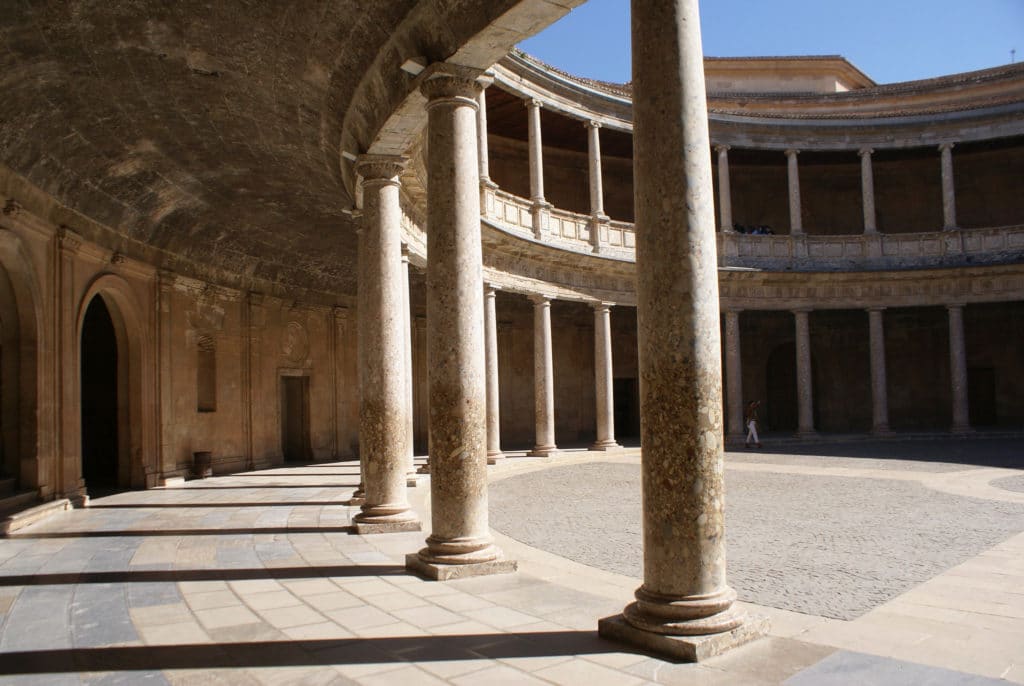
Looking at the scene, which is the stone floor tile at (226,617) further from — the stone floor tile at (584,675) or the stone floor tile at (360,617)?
the stone floor tile at (584,675)

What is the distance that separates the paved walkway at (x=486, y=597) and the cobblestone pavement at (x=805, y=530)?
0.05 meters

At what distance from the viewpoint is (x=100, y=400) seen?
54.9 feet

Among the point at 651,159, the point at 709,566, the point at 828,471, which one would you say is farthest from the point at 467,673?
the point at 828,471

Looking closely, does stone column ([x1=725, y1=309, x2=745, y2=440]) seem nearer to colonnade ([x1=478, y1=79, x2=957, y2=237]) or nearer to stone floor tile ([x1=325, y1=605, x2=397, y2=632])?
colonnade ([x1=478, y1=79, x2=957, y2=237])

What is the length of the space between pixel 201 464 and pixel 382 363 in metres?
9.61

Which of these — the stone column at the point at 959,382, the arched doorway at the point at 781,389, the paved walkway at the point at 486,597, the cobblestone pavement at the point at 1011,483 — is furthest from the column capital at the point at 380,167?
the arched doorway at the point at 781,389

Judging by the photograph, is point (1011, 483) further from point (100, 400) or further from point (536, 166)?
point (100, 400)

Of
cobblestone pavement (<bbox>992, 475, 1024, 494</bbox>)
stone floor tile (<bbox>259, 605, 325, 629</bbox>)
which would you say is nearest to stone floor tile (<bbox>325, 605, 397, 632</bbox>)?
stone floor tile (<bbox>259, 605, 325, 629</bbox>)

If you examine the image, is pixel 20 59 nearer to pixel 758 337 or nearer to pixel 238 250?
pixel 238 250

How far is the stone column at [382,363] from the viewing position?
9.76 m

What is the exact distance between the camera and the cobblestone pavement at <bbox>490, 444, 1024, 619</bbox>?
7.36 meters

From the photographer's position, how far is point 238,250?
60.0 feet

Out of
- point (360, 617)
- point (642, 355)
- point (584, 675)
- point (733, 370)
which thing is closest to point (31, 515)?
point (360, 617)

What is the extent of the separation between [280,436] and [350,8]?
15.3 meters
